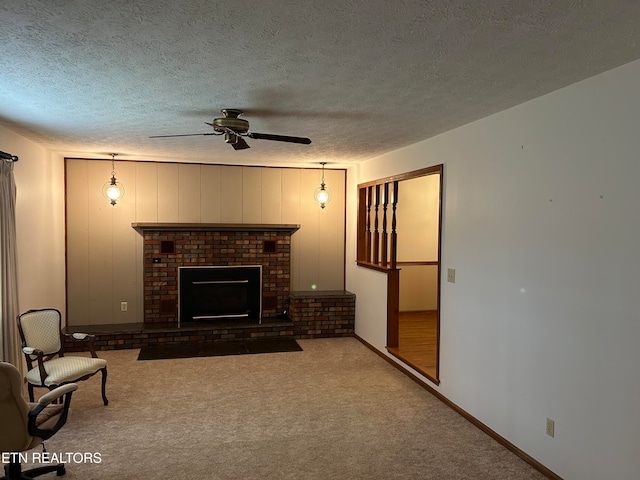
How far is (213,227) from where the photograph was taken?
638 centimetres

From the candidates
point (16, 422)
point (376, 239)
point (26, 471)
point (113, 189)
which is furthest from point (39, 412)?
point (376, 239)

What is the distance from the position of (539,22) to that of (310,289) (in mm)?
5439

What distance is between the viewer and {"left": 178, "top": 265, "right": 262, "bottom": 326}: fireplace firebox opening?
642 cm

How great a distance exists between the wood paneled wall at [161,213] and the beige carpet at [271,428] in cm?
137

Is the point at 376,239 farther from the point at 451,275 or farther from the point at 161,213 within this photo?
the point at 161,213

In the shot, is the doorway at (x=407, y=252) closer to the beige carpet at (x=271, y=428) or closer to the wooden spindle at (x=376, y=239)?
the wooden spindle at (x=376, y=239)

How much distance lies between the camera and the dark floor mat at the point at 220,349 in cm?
557

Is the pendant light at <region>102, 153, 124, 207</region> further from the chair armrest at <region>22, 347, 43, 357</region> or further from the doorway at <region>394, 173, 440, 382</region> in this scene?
the doorway at <region>394, 173, 440, 382</region>

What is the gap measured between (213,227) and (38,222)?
2.10 meters

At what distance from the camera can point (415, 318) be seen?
742 cm

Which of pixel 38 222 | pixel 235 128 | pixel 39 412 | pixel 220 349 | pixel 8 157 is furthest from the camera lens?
pixel 220 349

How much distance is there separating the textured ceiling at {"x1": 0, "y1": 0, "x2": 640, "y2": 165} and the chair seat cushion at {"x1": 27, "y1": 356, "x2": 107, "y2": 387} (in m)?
2.03

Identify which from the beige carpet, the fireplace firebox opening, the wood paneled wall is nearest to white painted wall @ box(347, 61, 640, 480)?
the beige carpet

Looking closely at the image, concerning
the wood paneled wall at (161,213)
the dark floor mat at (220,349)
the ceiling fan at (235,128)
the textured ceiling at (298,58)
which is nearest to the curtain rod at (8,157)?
the textured ceiling at (298,58)
